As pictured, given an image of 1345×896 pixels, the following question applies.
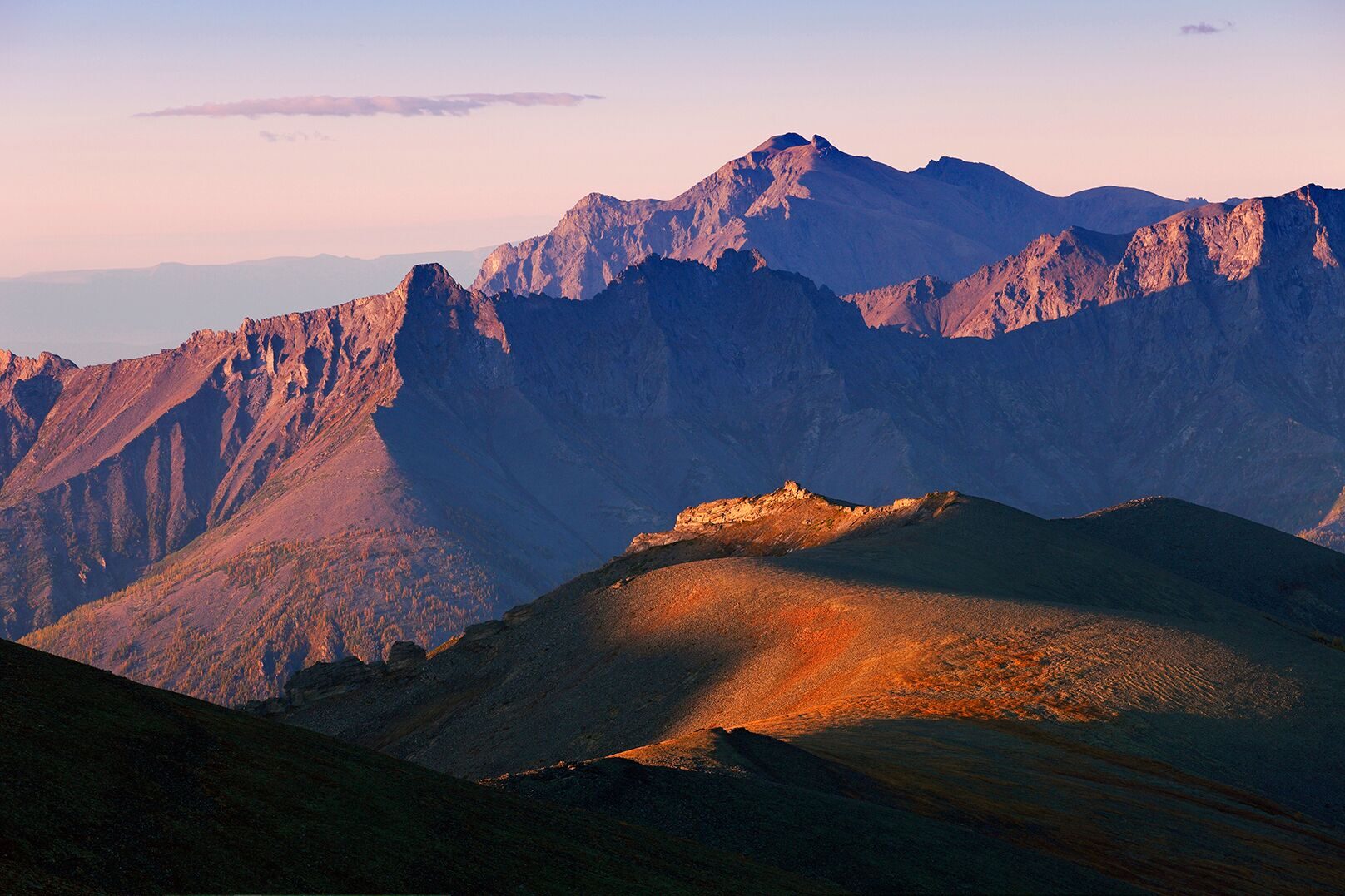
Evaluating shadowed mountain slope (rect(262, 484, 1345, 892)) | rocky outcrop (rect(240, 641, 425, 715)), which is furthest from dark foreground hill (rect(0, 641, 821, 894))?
rocky outcrop (rect(240, 641, 425, 715))

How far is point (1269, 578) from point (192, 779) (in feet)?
516

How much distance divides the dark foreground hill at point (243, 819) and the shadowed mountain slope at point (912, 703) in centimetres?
805

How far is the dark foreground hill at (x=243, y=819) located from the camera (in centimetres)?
3278

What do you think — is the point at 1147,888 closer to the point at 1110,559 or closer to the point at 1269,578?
the point at 1110,559

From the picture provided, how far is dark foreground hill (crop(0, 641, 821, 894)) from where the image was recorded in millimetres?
32781

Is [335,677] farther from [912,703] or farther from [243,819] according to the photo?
[243,819]

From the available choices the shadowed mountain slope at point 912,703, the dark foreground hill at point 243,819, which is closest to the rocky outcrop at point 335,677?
the shadowed mountain slope at point 912,703

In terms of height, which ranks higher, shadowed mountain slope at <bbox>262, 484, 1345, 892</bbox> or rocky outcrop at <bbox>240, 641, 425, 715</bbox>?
shadowed mountain slope at <bbox>262, 484, 1345, 892</bbox>

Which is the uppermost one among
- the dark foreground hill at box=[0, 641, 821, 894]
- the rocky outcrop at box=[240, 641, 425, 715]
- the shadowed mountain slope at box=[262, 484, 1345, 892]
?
the dark foreground hill at box=[0, 641, 821, 894]

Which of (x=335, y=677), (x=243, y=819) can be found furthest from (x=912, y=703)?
(x=335, y=677)

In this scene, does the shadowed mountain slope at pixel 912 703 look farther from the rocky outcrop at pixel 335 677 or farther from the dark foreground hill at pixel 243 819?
the dark foreground hill at pixel 243 819

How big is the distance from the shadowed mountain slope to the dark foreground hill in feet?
26.4

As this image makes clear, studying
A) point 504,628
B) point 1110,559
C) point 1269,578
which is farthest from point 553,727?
point 1269,578

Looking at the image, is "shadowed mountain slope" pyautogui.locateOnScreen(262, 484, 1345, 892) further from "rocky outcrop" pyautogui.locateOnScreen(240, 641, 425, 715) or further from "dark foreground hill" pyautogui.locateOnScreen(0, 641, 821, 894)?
"dark foreground hill" pyautogui.locateOnScreen(0, 641, 821, 894)
